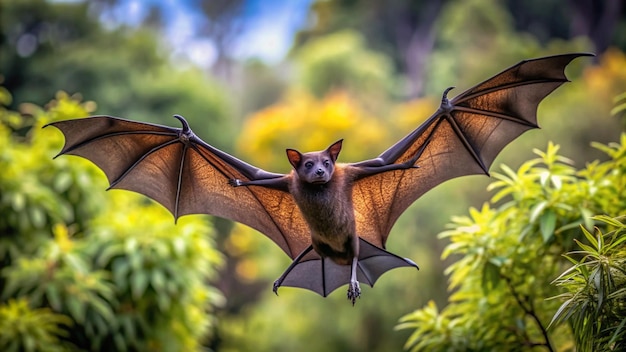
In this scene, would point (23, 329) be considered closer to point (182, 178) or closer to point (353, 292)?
point (182, 178)

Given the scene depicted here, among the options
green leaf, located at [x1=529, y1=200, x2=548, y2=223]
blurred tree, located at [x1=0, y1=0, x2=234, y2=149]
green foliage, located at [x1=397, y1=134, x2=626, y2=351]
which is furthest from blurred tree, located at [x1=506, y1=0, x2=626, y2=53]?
green leaf, located at [x1=529, y1=200, x2=548, y2=223]

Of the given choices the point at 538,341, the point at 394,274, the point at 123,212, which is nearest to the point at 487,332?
the point at 538,341

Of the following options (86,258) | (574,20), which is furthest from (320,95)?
(86,258)

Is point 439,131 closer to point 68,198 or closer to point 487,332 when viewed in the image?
point 487,332

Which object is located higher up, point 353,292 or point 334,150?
point 334,150

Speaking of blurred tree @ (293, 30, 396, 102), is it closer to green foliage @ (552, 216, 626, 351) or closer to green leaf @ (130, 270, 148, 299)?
green leaf @ (130, 270, 148, 299)

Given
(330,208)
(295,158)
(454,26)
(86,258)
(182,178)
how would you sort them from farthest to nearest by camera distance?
(454,26) → (86,258) → (182,178) → (330,208) → (295,158)
